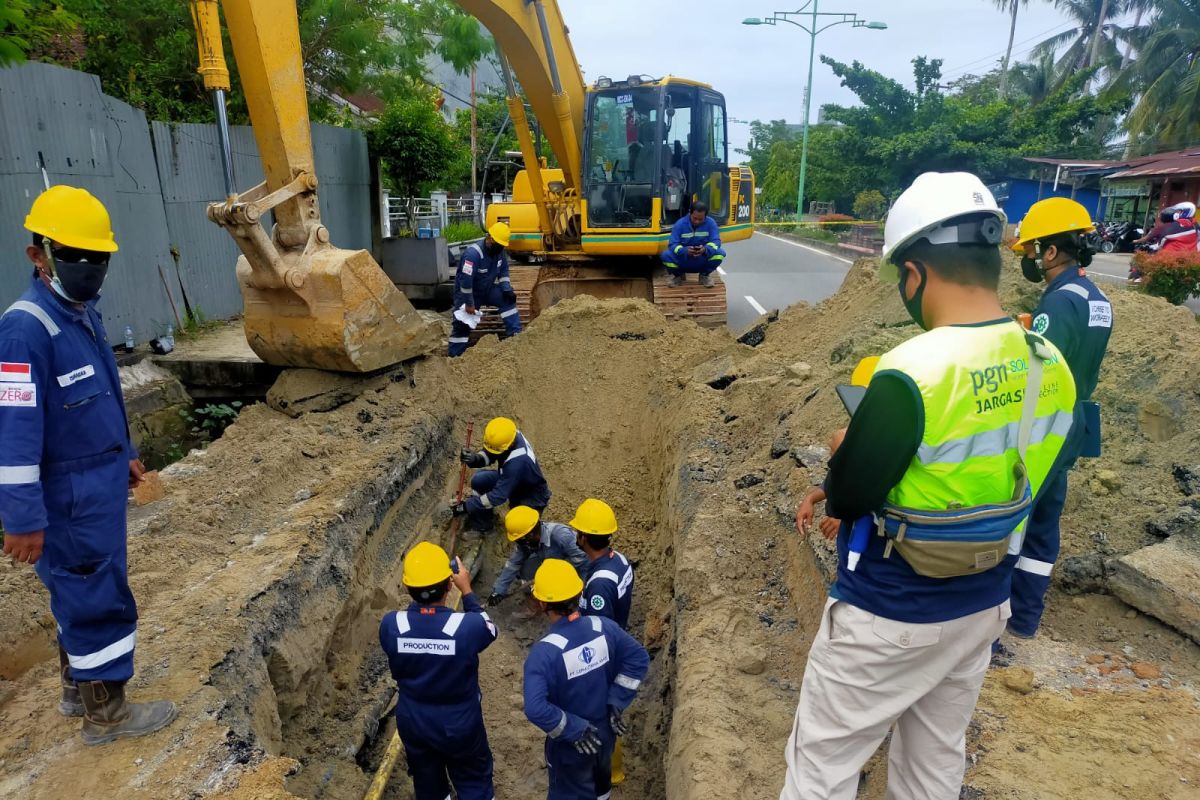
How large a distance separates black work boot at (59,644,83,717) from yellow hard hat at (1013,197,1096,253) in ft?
14.5

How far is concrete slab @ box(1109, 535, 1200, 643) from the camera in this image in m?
3.34

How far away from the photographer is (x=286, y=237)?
5875 millimetres

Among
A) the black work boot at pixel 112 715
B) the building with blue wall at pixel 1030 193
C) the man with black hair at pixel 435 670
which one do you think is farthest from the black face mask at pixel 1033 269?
the building with blue wall at pixel 1030 193

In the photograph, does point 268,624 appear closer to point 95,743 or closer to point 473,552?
point 95,743

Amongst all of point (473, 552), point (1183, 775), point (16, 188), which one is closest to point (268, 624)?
point (473, 552)

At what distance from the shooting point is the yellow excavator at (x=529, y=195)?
544 cm

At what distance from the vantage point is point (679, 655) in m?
3.99

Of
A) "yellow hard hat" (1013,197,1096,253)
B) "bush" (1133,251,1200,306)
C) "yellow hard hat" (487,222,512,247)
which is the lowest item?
"bush" (1133,251,1200,306)

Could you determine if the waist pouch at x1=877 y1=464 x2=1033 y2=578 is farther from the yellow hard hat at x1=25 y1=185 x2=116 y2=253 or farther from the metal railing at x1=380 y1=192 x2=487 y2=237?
the metal railing at x1=380 y1=192 x2=487 y2=237

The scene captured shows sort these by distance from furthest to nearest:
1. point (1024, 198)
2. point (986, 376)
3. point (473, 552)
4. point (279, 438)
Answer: point (1024, 198)
point (473, 552)
point (279, 438)
point (986, 376)

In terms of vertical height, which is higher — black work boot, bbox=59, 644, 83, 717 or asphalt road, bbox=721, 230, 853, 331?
asphalt road, bbox=721, 230, 853, 331

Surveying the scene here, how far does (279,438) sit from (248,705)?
102 inches

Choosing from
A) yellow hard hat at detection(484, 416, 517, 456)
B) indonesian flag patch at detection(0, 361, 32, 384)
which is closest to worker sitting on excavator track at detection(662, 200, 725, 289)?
yellow hard hat at detection(484, 416, 517, 456)

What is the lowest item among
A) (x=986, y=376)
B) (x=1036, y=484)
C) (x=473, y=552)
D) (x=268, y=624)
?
(x=473, y=552)
